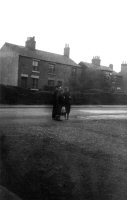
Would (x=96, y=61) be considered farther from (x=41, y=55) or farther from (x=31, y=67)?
(x=31, y=67)

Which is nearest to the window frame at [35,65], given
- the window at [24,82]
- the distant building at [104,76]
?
the window at [24,82]

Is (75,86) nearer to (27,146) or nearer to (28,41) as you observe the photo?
(28,41)

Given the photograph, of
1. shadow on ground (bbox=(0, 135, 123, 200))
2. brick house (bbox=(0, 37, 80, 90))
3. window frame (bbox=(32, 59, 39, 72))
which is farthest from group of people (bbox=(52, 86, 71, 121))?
window frame (bbox=(32, 59, 39, 72))

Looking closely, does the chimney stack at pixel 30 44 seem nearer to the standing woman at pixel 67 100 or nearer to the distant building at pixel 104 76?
the distant building at pixel 104 76

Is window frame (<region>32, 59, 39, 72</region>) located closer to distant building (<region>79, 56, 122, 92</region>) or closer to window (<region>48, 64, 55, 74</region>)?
window (<region>48, 64, 55, 74</region>)

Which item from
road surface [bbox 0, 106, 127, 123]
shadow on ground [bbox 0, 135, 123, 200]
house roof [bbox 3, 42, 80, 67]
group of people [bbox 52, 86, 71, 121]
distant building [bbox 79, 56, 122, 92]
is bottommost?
shadow on ground [bbox 0, 135, 123, 200]

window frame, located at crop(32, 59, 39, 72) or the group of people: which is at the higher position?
window frame, located at crop(32, 59, 39, 72)

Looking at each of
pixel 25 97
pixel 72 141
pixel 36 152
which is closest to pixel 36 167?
pixel 36 152

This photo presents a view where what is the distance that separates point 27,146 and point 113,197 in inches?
124

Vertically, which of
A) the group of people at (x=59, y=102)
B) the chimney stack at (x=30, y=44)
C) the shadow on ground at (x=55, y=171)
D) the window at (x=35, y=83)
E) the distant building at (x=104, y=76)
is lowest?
the shadow on ground at (x=55, y=171)

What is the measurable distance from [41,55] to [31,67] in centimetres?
274

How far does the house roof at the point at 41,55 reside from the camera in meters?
34.2

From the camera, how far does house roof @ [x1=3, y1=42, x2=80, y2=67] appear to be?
34219 millimetres

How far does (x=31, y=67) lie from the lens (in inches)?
1342
